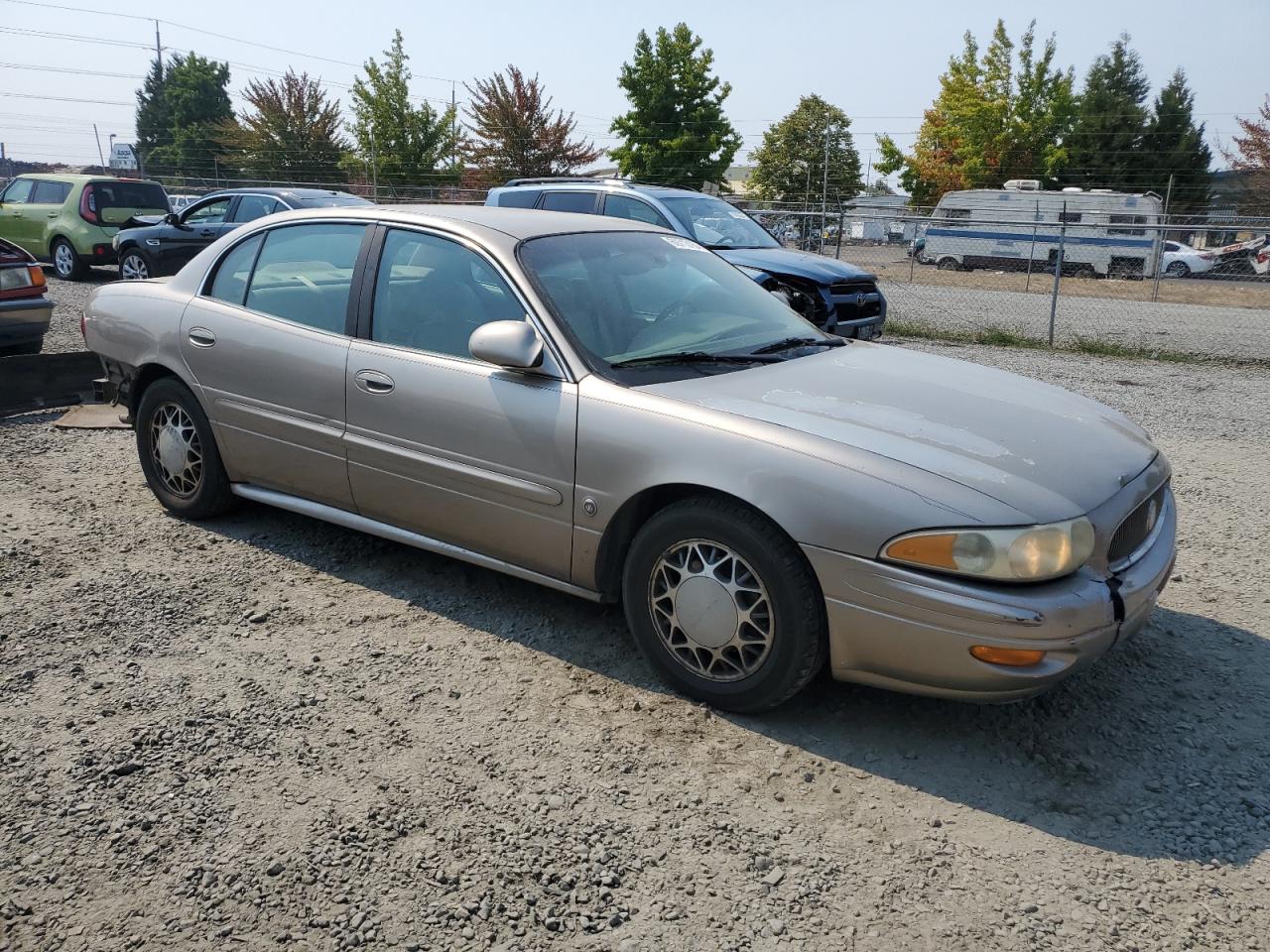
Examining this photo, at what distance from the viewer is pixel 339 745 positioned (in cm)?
321

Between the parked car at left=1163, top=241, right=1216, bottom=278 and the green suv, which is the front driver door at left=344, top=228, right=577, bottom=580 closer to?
the green suv

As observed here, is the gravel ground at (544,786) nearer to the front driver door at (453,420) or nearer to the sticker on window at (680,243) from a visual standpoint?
the front driver door at (453,420)

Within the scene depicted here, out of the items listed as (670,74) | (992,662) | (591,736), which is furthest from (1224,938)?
(670,74)

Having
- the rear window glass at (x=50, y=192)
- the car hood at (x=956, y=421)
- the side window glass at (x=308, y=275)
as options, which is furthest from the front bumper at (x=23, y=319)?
the rear window glass at (x=50, y=192)

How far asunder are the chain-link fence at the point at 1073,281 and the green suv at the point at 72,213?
34.0 ft

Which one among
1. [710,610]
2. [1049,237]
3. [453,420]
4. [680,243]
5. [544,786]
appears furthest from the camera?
[1049,237]

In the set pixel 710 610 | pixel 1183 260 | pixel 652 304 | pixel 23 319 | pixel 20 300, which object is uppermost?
pixel 1183 260

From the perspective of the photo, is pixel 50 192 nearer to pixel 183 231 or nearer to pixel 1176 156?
pixel 183 231

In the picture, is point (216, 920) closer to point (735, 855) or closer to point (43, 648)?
point (735, 855)

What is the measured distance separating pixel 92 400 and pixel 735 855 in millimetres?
6852

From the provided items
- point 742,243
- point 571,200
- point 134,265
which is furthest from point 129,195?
point 742,243

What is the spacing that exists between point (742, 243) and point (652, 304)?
7614 millimetres

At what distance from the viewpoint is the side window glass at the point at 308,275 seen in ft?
14.3

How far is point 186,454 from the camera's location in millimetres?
4992
